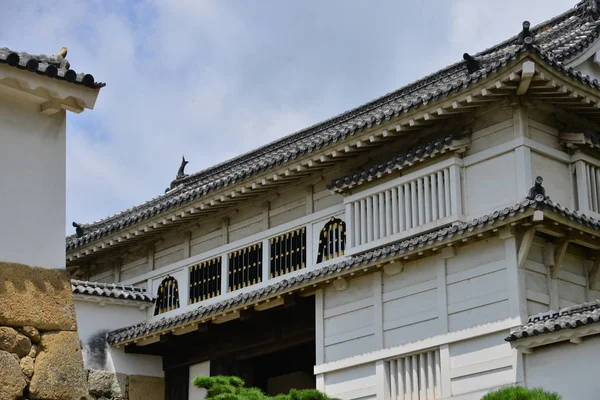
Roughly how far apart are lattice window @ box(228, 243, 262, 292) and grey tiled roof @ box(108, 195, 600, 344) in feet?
2.59

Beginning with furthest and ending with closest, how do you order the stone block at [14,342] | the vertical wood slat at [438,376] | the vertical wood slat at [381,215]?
the vertical wood slat at [381,215], the vertical wood slat at [438,376], the stone block at [14,342]

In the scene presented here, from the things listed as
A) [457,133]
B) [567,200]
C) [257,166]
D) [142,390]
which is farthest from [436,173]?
[142,390]

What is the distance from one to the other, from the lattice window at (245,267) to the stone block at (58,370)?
11.0 metres

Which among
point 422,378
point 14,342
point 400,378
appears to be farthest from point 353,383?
point 14,342

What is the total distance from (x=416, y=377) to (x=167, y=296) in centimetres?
787

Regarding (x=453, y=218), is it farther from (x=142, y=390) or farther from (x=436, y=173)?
(x=142, y=390)

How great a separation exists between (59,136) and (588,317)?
770 cm

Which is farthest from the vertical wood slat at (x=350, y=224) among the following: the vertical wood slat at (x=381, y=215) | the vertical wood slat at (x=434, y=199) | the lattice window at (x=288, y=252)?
the vertical wood slat at (x=434, y=199)

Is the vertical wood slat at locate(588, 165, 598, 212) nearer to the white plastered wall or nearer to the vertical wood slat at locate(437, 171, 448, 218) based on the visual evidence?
the vertical wood slat at locate(437, 171, 448, 218)

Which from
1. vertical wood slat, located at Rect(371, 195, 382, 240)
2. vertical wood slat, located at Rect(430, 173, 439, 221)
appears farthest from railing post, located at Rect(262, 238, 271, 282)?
vertical wood slat, located at Rect(430, 173, 439, 221)

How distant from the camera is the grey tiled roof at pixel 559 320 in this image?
1545cm

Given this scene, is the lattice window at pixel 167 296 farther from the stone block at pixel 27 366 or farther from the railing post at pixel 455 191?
the stone block at pixel 27 366

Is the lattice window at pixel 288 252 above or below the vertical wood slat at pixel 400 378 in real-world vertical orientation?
above

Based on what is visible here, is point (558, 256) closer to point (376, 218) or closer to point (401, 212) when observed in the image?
point (401, 212)
